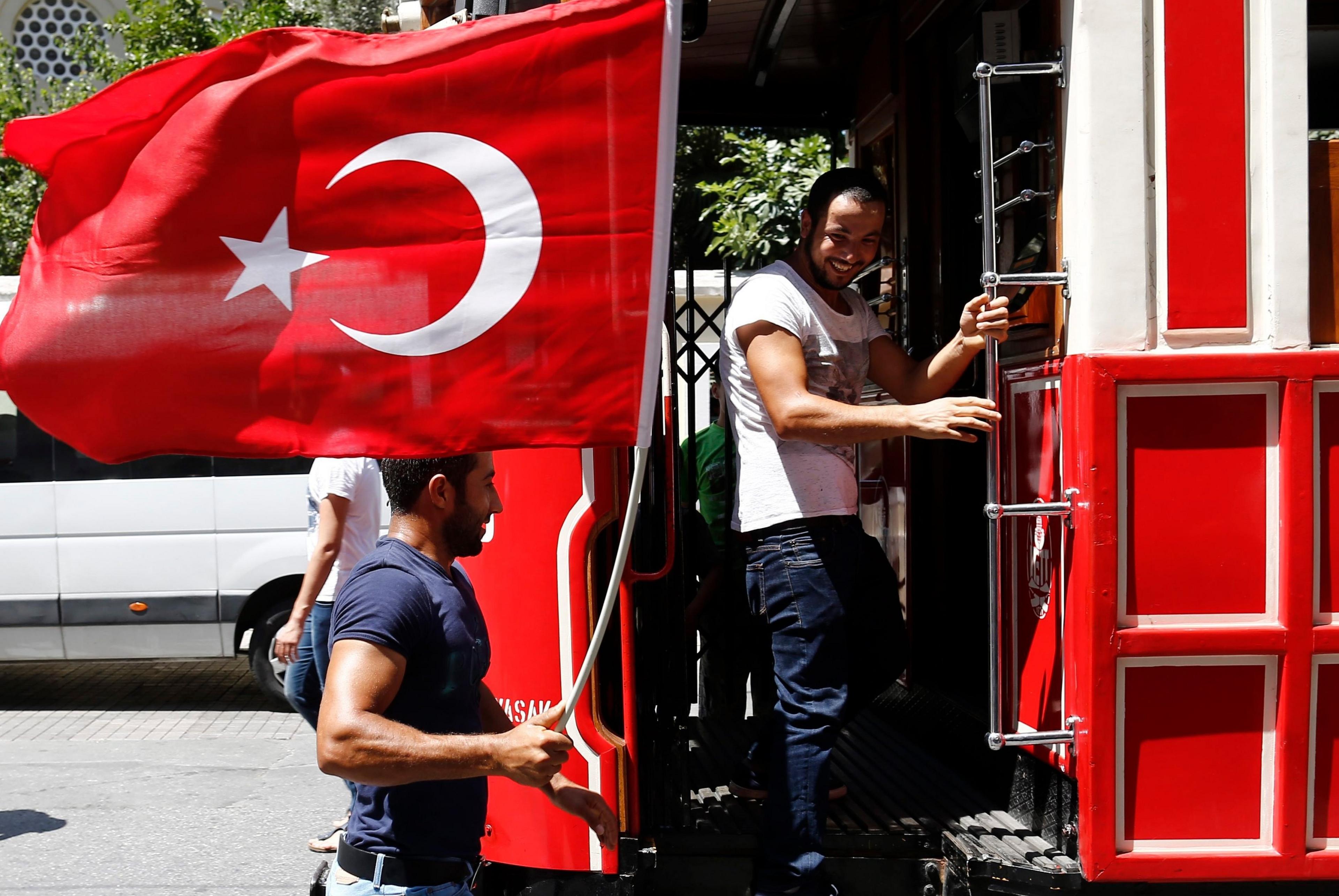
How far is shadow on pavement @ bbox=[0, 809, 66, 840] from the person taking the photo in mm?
5715

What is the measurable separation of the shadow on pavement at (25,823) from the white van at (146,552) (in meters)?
1.93

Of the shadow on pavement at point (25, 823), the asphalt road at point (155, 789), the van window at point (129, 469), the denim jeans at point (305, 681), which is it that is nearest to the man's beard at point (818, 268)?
the denim jeans at point (305, 681)

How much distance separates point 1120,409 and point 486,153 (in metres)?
1.44

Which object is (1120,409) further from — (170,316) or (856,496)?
(170,316)

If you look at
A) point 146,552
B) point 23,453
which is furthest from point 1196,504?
point 23,453

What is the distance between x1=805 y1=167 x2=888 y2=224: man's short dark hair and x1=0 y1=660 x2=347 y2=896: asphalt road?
128 inches

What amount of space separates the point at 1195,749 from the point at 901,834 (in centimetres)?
80

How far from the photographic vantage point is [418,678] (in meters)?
2.35

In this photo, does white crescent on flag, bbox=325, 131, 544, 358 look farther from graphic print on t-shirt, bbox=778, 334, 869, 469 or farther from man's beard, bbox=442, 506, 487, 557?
graphic print on t-shirt, bbox=778, 334, 869, 469

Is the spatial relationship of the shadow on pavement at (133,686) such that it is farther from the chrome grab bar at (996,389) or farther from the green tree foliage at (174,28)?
the green tree foliage at (174,28)

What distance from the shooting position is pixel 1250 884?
9.59 feet

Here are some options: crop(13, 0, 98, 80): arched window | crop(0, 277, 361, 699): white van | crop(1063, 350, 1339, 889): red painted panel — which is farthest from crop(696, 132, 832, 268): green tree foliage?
crop(13, 0, 98, 80): arched window

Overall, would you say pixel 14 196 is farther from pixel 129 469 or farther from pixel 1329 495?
pixel 1329 495

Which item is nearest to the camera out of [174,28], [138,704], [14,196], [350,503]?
[350,503]
